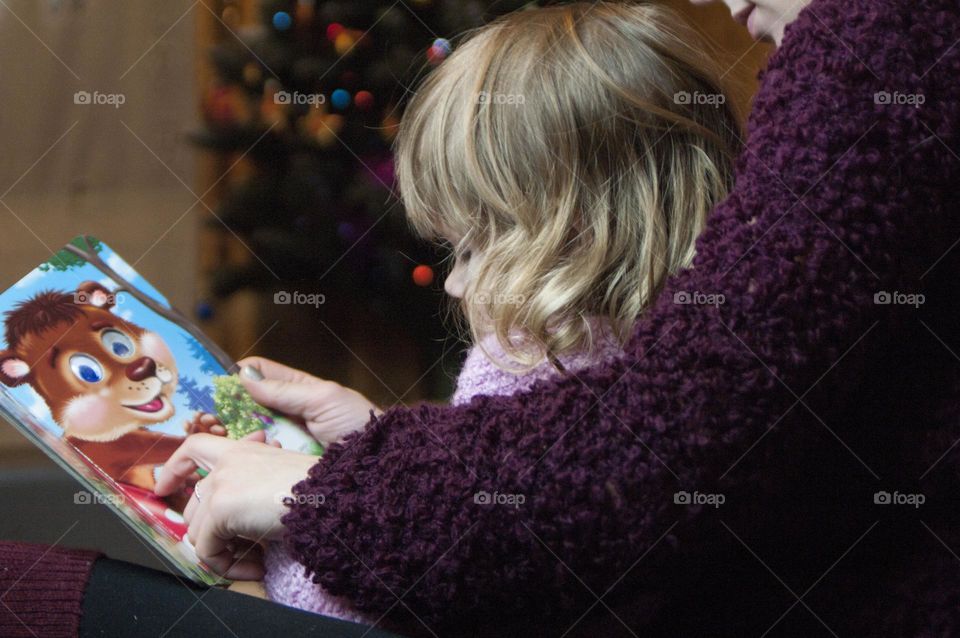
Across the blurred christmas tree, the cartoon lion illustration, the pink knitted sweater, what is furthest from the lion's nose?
the blurred christmas tree

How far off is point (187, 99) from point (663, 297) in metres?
1.74

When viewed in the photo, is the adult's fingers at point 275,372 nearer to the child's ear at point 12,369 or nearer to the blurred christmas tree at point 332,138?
the child's ear at point 12,369

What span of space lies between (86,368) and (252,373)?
0.55 ft

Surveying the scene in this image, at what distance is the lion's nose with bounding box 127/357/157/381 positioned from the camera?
85cm

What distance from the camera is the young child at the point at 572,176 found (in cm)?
82

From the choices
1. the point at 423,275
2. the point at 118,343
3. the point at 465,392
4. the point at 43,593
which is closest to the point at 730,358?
the point at 465,392

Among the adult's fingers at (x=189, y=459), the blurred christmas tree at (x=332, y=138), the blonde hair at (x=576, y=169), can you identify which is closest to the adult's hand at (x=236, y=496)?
the adult's fingers at (x=189, y=459)

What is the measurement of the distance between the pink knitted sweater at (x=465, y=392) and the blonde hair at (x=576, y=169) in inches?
0.7

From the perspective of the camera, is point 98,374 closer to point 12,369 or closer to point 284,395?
point 12,369

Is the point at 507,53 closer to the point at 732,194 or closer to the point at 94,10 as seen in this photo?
the point at 732,194

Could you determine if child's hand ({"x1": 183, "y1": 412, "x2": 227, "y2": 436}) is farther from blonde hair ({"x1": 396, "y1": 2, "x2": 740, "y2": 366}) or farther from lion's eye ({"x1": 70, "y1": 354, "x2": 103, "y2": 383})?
blonde hair ({"x1": 396, "y1": 2, "x2": 740, "y2": 366})

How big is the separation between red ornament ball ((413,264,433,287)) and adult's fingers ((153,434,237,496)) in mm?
935

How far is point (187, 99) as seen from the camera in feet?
6.86

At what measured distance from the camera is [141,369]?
856 millimetres
